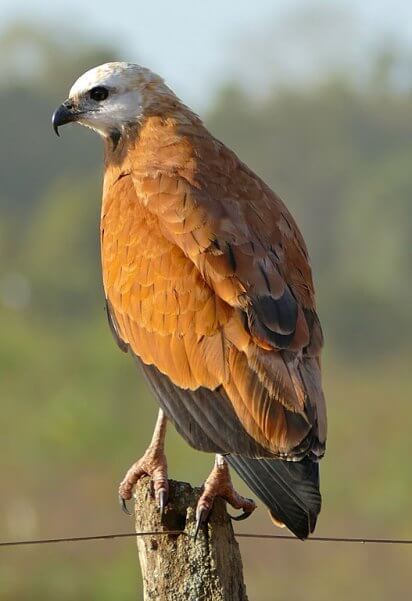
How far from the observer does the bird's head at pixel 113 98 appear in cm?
936

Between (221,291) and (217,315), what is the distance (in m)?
0.11

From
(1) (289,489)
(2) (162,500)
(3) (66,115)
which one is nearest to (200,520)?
(2) (162,500)

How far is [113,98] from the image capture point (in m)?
9.45

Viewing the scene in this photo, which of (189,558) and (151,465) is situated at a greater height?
(151,465)

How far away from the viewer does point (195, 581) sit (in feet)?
22.6

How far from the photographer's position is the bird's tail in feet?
23.6

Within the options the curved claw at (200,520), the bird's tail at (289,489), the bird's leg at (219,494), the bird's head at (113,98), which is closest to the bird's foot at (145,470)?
the bird's leg at (219,494)

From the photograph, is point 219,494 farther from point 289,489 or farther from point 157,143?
point 157,143

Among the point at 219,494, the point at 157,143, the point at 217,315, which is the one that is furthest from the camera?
the point at 157,143

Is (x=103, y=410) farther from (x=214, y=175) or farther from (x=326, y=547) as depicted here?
(x=214, y=175)

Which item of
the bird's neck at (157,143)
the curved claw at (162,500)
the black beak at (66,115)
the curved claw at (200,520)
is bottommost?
the curved claw at (200,520)

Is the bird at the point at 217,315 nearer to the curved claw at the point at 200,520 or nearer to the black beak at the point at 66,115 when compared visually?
the curved claw at the point at 200,520

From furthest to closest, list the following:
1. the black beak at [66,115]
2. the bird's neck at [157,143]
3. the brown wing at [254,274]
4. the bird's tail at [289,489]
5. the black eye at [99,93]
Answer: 1. the black beak at [66,115]
2. the black eye at [99,93]
3. the bird's neck at [157,143]
4. the brown wing at [254,274]
5. the bird's tail at [289,489]

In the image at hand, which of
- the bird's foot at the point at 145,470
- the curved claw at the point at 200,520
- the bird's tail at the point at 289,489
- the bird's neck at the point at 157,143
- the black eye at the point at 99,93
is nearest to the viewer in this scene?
the curved claw at the point at 200,520
